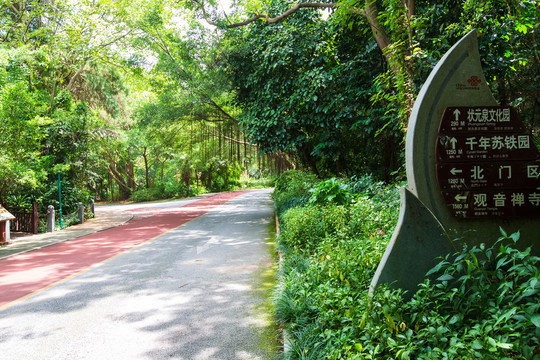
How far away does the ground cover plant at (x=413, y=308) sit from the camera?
88.8 inches

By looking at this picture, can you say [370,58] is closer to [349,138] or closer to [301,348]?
[349,138]

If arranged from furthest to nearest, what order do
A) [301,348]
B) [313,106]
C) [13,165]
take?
1. [313,106]
2. [13,165]
3. [301,348]

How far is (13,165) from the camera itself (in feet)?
32.9

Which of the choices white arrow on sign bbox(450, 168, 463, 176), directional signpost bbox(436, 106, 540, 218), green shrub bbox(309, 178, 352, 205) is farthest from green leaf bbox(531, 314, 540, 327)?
green shrub bbox(309, 178, 352, 205)

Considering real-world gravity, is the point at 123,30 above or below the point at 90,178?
above

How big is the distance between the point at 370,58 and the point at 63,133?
12947 mm

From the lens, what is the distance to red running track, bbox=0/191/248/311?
6109 millimetres

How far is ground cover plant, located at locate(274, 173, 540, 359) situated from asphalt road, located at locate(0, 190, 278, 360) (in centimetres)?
52

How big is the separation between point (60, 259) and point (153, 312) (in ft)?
16.1

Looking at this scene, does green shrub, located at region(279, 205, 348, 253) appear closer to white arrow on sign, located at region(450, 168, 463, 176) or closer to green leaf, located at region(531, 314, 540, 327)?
white arrow on sign, located at region(450, 168, 463, 176)

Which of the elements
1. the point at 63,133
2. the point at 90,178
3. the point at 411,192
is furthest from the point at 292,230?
the point at 90,178

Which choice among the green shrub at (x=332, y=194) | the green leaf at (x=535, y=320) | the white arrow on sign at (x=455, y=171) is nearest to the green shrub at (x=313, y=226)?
the green shrub at (x=332, y=194)

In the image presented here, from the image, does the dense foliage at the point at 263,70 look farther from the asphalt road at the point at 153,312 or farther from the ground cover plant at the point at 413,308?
the ground cover plant at the point at 413,308

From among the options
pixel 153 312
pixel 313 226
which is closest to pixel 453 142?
pixel 313 226
